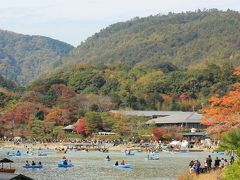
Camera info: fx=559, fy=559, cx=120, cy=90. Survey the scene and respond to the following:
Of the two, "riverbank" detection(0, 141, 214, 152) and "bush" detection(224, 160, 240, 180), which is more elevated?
"riverbank" detection(0, 141, 214, 152)

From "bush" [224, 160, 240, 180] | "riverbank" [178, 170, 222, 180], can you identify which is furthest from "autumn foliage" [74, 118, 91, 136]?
"bush" [224, 160, 240, 180]

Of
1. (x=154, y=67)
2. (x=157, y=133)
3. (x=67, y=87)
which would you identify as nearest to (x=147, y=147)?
(x=157, y=133)

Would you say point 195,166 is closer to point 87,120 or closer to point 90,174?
point 90,174

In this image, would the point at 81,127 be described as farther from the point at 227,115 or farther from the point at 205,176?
the point at 205,176

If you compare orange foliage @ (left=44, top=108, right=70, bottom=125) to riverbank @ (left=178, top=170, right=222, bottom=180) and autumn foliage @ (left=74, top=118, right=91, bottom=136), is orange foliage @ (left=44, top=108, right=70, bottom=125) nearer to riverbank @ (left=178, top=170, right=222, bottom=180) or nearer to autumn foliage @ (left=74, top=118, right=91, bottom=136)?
autumn foliage @ (left=74, top=118, right=91, bottom=136)

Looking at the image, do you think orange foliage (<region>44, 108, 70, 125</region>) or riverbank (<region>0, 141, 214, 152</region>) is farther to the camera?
orange foliage (<region>44, 108, 70, 125</region>)

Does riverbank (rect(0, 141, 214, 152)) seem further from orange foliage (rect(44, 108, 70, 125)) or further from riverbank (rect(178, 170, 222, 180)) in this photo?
riverbank (rect(178, 170, 222, 180))

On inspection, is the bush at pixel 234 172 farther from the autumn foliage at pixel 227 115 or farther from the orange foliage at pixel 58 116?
the orange foliage at pixel 58 116

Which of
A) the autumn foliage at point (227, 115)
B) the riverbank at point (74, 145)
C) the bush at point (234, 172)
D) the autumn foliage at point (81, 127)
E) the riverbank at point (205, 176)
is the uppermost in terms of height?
the autumn foliage at point (81, 127)

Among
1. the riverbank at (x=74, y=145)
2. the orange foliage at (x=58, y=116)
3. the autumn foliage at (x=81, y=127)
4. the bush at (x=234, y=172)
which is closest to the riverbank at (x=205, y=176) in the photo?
the bush at (x=234, y=172)

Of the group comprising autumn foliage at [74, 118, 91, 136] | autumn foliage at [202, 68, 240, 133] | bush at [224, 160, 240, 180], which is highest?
autumn foliage at [74, 118, 91, 136]

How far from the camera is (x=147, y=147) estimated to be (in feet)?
255

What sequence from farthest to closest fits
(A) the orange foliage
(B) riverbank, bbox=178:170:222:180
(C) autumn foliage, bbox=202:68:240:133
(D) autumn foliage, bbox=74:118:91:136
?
(A) the orange foliage, (D) autumn foliage, bbox=74:118:91:136, (C) autumn foliage, bbox=202:68:240:133, (B) riverbank, bbox=178:170:222:180

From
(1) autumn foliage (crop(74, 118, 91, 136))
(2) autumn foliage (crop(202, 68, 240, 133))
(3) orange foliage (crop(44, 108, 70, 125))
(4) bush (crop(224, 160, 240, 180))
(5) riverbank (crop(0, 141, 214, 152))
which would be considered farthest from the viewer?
(3) orange foliage (crop(44, 108, 70, 125))
